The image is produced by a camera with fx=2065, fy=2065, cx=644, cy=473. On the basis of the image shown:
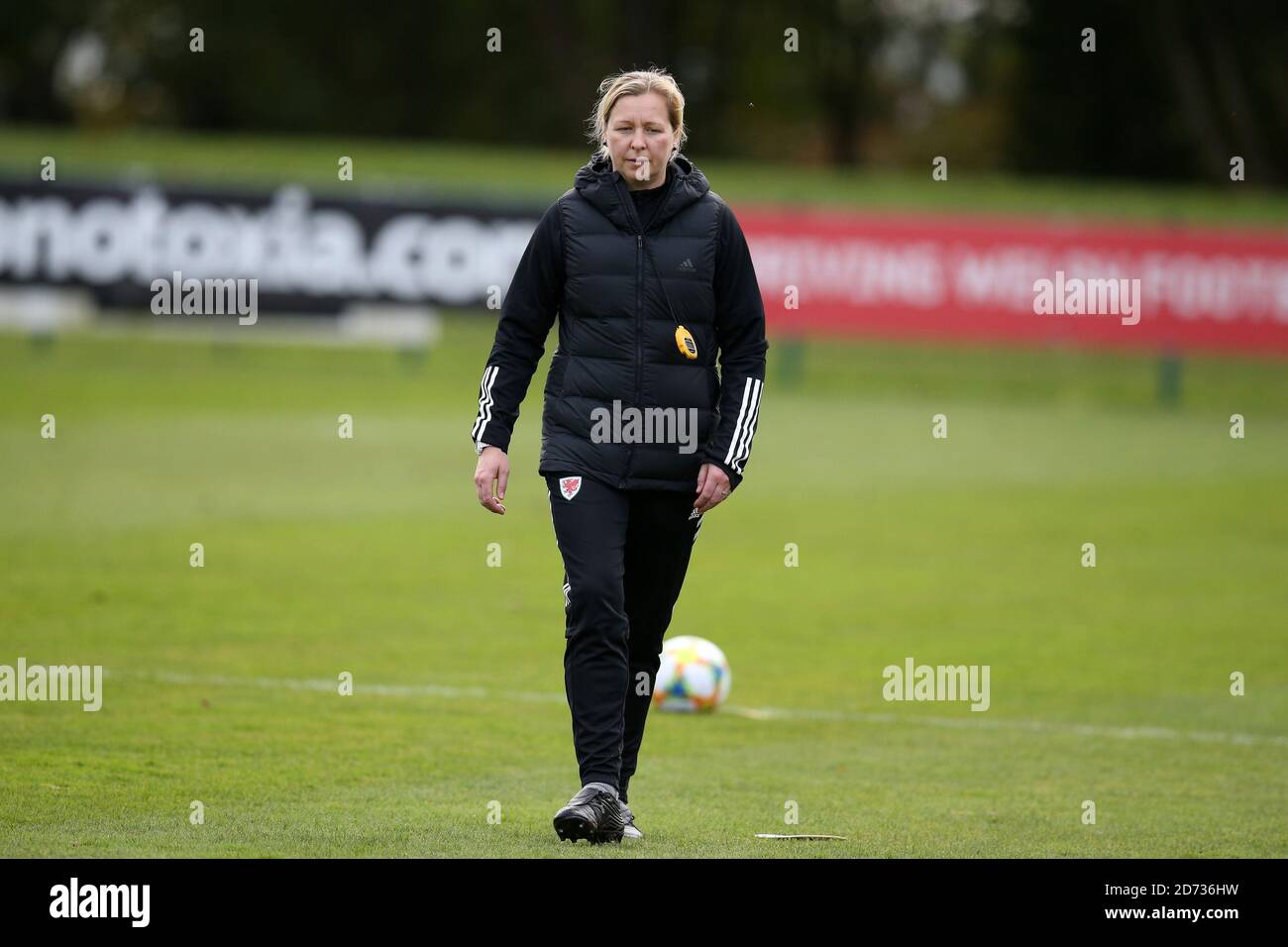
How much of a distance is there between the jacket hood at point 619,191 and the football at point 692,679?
315 cm

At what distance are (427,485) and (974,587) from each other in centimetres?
Answer: 585

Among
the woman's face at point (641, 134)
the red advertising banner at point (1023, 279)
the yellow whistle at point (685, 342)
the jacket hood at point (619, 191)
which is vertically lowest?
the yellow whistle at point (685, 342)

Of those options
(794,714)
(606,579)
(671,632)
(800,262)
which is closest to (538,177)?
(800,262)

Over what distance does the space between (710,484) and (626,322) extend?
22.5 inches

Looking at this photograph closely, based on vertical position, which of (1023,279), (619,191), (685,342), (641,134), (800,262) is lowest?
(685,342)

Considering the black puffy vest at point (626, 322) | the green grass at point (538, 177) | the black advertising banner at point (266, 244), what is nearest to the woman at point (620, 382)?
the black puffy vest at point (626, 322)

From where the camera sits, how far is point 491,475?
6512mm

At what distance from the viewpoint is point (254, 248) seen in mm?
25953

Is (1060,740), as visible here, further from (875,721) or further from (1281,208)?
(1281,208)

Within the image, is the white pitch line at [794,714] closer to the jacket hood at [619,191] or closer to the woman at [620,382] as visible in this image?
the woman at [620,382]

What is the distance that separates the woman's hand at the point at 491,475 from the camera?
21.3ft

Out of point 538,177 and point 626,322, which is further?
point 538,177

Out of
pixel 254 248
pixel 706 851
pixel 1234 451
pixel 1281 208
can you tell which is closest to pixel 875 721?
pixel 706 851

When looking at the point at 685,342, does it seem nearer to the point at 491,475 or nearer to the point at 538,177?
the point at 491,475
